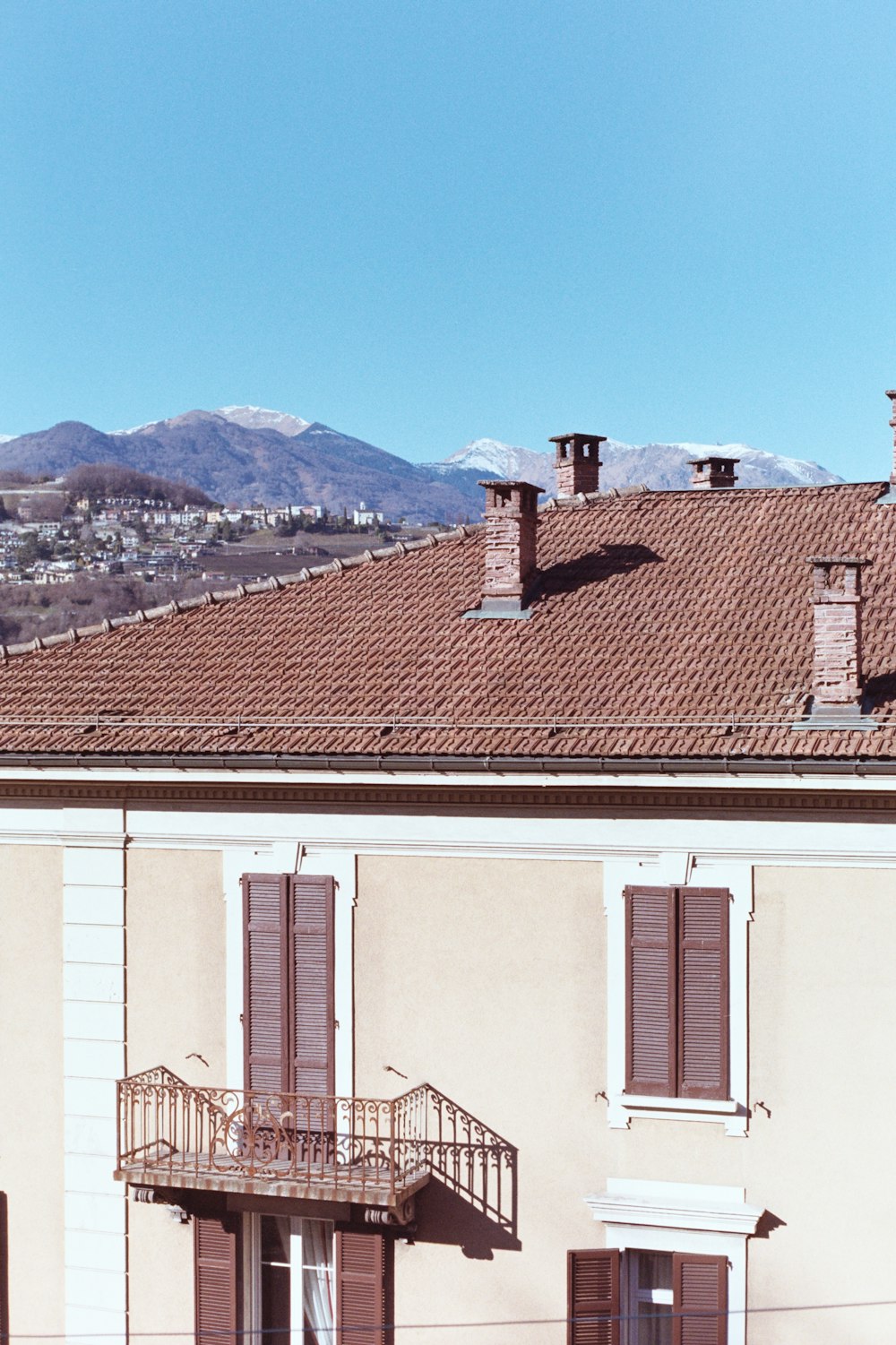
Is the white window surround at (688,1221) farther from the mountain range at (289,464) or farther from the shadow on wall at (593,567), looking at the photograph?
the mountain range at (289,464)

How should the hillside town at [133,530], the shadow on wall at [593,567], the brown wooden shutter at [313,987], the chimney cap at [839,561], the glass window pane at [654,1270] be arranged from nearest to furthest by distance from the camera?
the glass window pane at [654,1270], the chimney cap at [839,561], the brown wooden shutter at [313,987], the shadow on wall at [593,567], the hillside town at [133,530]

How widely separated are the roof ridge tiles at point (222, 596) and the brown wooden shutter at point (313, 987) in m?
4.75

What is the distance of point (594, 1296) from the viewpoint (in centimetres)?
1388

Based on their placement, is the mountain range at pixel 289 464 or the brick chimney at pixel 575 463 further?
the mountain range at pixel 289 464

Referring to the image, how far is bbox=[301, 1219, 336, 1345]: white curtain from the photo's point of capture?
1483cm

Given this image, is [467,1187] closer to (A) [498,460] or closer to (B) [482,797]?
(B) [482,797]

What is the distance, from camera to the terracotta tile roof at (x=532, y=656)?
14289mm

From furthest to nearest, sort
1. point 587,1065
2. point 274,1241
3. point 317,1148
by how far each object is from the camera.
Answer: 1. point 274,1241
2. point 317,1148
3. point 587,1065

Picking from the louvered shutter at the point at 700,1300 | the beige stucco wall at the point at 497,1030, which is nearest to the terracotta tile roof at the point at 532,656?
the beige stucco wall at the point at 497,1030

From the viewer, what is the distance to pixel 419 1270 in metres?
14.4

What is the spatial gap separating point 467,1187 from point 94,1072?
3.87m

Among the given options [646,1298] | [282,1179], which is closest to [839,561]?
[646,1298]

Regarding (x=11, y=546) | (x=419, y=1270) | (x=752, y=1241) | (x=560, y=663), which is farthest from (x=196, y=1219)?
(x=11, y=546)

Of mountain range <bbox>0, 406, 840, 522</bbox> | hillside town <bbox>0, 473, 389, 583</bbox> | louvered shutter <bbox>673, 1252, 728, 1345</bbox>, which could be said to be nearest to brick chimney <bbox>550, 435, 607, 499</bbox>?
louvered shutter <bbox>673, 1252, 728, 1345</bbox>
